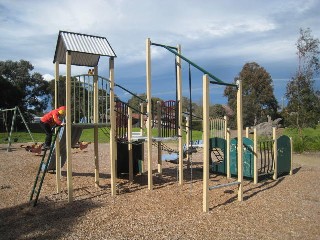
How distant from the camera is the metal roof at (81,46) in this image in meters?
7.04

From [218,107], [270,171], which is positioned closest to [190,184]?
[270,171]

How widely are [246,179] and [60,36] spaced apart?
6.00m

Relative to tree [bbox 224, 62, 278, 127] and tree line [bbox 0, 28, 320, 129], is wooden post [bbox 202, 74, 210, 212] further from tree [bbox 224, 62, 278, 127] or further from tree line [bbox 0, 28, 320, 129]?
tree [bbox 224, 62, 278, 127]

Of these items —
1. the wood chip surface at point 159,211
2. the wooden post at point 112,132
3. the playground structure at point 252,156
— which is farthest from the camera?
the playground structure at point 252,156

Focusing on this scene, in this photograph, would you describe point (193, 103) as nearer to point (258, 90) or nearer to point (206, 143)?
point (258, 90)

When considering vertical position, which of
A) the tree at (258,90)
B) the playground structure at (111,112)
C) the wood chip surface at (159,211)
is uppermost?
the tree at (258,90)

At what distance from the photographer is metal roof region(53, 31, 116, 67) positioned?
7.04 metres

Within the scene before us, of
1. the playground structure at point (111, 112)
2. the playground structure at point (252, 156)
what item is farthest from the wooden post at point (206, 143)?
the playground structure at point (252, 156)

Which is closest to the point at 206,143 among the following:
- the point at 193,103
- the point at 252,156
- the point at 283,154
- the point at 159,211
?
the point at 159,211

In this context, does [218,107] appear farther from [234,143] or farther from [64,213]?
[64,213]

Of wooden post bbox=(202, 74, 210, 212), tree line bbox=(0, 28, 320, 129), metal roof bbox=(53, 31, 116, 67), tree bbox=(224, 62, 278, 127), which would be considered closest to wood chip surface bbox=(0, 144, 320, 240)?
wooden post bbox=(202, 74, 210, 212)

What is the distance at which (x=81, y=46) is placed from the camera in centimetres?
714

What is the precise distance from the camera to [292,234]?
5.26m

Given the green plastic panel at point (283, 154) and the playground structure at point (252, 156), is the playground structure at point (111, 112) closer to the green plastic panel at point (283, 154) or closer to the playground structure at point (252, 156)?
the playground structure at point (252, 156)
